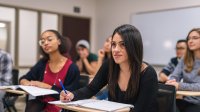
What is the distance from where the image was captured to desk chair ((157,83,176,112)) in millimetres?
1863

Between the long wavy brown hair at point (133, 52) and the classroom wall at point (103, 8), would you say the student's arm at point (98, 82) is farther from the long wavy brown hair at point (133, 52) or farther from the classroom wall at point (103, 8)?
the classroom wall at point (103, 8)

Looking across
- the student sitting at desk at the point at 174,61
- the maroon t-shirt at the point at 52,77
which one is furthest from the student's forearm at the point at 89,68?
the maroon t-shirt at the point at 52,77

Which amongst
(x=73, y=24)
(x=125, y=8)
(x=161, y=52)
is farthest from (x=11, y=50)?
(x=161, y=52)

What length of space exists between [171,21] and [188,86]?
3.12m

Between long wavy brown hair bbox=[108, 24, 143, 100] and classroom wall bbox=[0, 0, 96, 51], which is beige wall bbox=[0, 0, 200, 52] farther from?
long wavy brown hair bbox=[108, 24, 143, 100]

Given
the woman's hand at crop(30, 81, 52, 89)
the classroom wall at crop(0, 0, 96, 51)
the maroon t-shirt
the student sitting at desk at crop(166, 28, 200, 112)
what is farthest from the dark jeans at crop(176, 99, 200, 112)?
the classroom wall at crop(0, 0, 96, 51)

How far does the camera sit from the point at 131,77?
1686 mm

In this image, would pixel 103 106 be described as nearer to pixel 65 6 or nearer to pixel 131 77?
pixel 131 77

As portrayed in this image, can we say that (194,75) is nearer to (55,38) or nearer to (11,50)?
(55,38)

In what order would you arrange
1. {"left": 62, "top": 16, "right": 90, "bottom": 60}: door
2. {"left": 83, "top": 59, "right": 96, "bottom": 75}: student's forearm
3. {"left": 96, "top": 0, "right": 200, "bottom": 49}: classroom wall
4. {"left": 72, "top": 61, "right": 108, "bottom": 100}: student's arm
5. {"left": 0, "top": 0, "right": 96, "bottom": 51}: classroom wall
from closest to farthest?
1. {"left": 72, "top": 61, "right": 108, "bottom": 100}: student's arm
2. {"left": 83, "top": 59, "right": 96, "bottom": 75}: student's forearm
3. {"left": 96, "top": 0, "right": 200, "bottom": 49}: classroom wall
4. {"left": 0, "top": 0, "right": 96, "bottom": 51}: classroom wall
5. {"left": 62, "top": 16, "right": 90, "bottom": 60}: door

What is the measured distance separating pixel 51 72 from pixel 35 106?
36cm

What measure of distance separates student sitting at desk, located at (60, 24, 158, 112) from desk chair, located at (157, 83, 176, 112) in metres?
0.21

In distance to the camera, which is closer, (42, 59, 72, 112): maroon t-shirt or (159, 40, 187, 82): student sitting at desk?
(42, 59, 72, 112): maroon t-shirt

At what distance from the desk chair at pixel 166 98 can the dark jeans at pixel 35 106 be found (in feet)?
3.42
